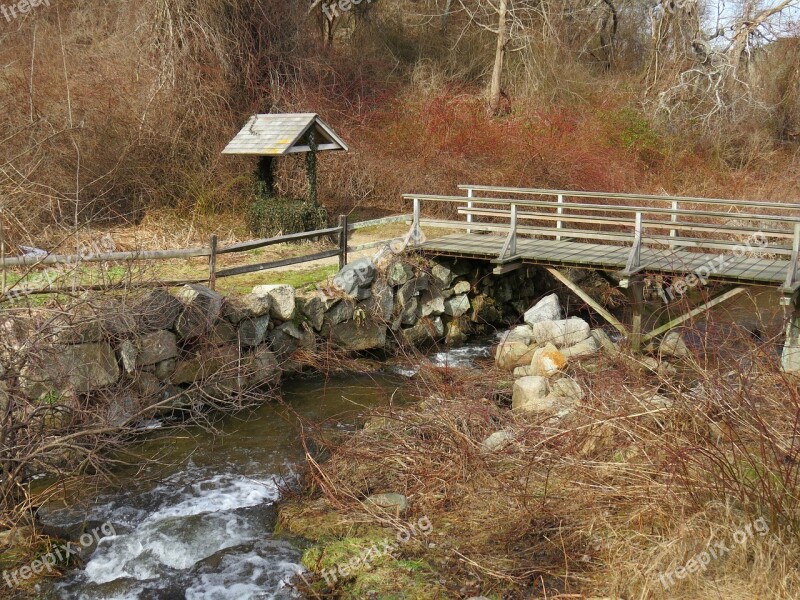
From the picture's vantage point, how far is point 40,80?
16031mm

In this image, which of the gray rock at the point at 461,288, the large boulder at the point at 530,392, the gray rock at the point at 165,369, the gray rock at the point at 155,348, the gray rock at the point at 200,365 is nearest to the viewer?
the large boulder at the point at 530,392

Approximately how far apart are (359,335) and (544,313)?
2.75 metres

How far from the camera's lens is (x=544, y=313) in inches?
482

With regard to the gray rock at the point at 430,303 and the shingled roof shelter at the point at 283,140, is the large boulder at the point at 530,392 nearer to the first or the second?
the gray rock at the point at 430,303

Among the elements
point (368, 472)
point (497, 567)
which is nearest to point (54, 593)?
point (368, 472)

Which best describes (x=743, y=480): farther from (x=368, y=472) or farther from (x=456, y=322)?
(x=456, y=322)

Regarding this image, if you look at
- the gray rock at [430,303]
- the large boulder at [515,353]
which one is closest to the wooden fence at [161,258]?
the gray rock at [430,303]

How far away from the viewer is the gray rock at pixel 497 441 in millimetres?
6691

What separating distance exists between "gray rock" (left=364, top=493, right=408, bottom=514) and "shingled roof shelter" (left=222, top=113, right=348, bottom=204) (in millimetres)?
8192

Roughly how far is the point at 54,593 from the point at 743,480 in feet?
15.6

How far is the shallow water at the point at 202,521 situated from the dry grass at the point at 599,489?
0.42m

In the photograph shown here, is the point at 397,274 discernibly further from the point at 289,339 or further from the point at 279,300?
the point at 279,300

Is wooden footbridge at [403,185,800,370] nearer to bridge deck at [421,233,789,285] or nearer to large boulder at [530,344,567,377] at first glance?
bridge deck at [421,233,789,285]

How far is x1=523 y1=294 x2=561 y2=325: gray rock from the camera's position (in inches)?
480
